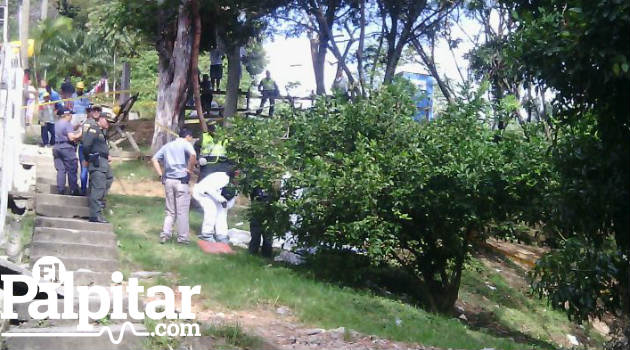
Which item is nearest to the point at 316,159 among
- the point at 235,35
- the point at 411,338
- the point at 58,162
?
the point at 411,338

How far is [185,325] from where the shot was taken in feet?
26.5

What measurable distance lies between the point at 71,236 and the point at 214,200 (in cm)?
222

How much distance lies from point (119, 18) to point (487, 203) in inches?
453

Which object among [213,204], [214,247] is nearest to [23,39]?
[213,204]

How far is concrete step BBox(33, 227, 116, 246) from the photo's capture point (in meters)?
11.3

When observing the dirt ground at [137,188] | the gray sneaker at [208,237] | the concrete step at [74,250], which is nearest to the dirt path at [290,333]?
the concrete step at [74,250]

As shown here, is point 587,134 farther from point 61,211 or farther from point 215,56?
point 215,56

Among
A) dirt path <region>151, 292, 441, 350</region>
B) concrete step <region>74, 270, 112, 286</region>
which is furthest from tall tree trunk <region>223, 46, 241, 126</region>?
dirt path <region>151, 292, 441, 350</region>

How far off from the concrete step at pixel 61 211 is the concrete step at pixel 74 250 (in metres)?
1.45

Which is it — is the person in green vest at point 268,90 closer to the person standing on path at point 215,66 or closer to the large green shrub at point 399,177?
→ the person standing on path at point 215,66

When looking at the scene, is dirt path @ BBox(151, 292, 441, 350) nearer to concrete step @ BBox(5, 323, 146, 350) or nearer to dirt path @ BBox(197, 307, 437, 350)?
dirt path @ BBox(197, 307, 437, 350)

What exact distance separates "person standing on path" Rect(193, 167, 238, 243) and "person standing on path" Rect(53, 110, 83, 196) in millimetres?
1957

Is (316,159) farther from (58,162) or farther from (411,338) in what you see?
(58,162)

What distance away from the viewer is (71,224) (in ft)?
39.5
